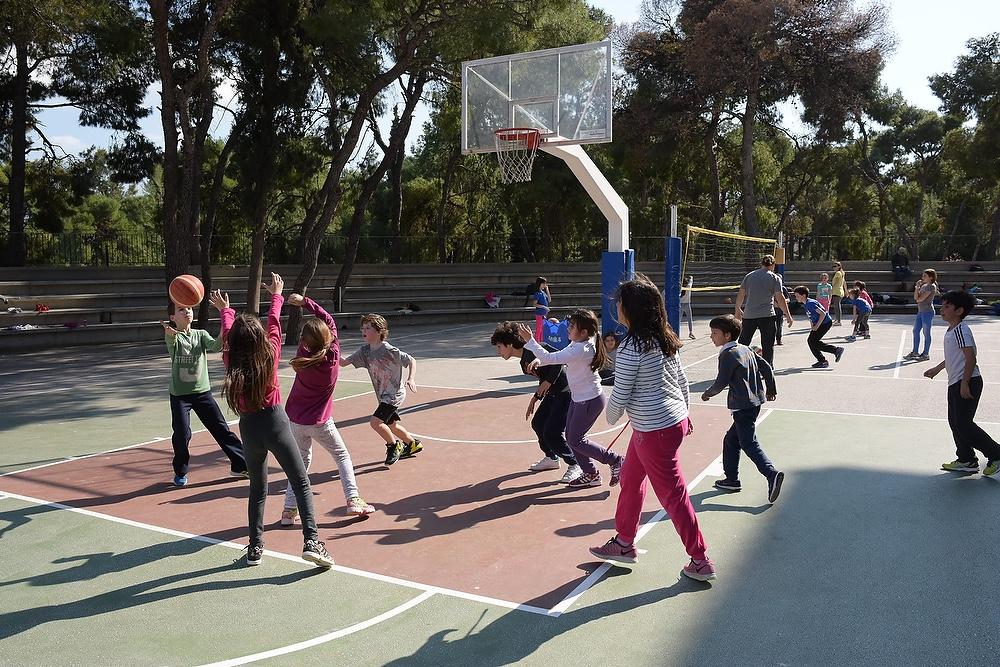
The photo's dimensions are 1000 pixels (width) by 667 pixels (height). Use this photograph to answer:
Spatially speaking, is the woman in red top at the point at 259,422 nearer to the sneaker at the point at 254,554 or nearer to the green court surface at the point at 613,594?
the sneaker at the point at 254,554

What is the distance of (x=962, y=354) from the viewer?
7.03 metres

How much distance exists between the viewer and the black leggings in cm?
525

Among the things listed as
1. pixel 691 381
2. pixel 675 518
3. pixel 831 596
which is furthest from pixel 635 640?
pixel 691 381

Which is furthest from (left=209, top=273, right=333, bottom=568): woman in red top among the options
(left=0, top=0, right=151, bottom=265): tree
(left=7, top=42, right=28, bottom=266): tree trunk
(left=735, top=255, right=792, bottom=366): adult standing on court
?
(left=7, top=42, right=28, bottom=266): tree trunk

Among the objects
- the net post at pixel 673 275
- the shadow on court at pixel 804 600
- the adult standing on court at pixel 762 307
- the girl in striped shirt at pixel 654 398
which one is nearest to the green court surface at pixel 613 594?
the shadow on court at pixel 804 600

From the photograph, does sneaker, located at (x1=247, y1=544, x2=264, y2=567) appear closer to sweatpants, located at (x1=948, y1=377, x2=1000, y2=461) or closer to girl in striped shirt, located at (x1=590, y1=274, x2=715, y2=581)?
girl in striped shirt, located at (x1=590, y1=274, x2=715, y2=581)

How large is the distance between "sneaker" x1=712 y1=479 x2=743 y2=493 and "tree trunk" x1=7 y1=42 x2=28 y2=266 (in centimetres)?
2283

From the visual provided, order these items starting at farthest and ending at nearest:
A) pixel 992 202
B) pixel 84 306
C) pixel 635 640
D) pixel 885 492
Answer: pixel 992 202 → pixel 84 306 → pixel 885 492 → pixel 635 640

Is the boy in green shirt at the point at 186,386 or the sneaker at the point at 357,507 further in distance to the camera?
the boy in green shirt at the point at 186,386

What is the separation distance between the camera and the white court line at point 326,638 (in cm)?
405

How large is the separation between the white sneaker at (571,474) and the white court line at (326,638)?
2535 mm

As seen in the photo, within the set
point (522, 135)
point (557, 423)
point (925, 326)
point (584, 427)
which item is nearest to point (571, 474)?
point (557, 423)

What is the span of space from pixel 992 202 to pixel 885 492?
39454 mm

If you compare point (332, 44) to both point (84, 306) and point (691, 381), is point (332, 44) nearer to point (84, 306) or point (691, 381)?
point (84, 306)
